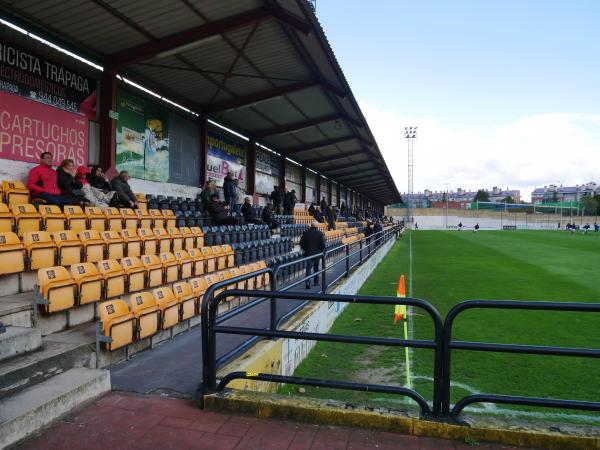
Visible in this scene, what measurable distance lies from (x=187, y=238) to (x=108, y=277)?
4.08 m

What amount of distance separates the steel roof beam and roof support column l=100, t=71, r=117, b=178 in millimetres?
531

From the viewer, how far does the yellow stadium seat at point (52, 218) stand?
6.93 m

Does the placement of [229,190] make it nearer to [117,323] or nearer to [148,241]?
[148,241]

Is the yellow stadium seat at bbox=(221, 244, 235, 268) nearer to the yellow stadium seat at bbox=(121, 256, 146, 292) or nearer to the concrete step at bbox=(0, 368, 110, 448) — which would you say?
the yellow stadium seat at bbox=(121, 256, 146, 292)

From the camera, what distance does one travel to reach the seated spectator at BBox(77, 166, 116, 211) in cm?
923

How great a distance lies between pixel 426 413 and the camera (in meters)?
2.89

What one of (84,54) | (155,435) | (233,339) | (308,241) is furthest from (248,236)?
(155,435)

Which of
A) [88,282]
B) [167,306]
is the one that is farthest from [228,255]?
[88,282]

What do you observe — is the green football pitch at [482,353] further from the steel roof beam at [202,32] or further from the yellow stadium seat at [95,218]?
the steel roof beam at [202,32]

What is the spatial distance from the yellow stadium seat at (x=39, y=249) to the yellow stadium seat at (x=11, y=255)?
0.11 meters

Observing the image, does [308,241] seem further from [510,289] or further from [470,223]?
[470,223]

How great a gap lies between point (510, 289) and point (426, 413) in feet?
35.0

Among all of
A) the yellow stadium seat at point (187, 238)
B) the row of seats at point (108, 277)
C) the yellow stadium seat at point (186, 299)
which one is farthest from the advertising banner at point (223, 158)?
the yellow stadium seat at point (186, 299)

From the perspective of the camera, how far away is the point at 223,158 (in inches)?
794
